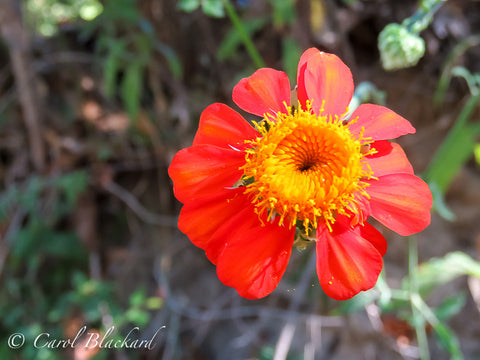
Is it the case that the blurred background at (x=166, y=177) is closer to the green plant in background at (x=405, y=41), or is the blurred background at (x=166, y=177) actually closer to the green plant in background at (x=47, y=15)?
the green plant in background at (x=47, y=15)

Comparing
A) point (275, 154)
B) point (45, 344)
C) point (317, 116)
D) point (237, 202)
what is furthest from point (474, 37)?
point (45, 344)

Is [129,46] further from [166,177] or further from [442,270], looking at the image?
[442,270]

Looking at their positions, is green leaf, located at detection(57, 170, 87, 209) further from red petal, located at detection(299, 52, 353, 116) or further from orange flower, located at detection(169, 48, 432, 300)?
red petal, located at detection(299, 52, 353, 116)

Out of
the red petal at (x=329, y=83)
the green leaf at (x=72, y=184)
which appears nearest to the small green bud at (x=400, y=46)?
the red petal at (x=329, y=83)

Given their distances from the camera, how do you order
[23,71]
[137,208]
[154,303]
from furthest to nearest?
[137,208] < [23,71] < [154,303]

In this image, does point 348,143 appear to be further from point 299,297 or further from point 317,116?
point 299,297

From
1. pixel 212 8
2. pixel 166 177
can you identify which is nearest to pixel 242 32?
pixel 212 8
